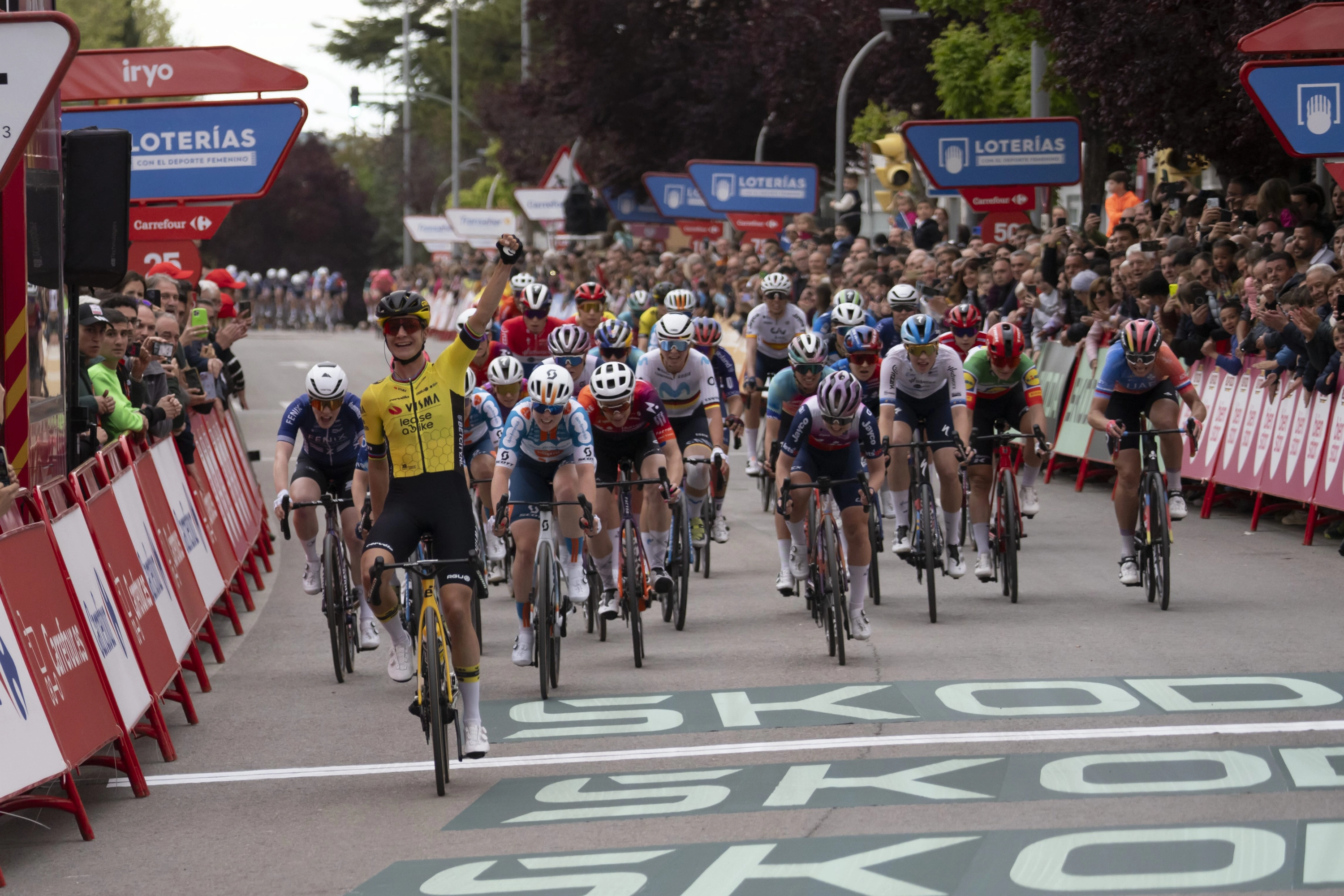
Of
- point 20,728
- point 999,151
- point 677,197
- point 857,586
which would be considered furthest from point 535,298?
point 677,197

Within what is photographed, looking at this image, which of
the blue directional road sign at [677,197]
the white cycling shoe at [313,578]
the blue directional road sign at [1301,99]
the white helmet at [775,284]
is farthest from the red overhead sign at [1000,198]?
the blue directional road sign at [677,197]

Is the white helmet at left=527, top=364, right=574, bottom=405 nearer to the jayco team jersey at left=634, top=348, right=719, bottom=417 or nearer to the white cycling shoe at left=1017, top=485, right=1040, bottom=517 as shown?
the jayco team jersey at left=634, top=348, right=719, bottom=417

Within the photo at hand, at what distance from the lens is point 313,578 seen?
12211mm

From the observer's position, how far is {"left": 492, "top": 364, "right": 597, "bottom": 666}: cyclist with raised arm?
10781 mm

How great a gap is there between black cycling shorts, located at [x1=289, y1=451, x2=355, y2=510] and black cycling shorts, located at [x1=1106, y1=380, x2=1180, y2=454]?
196 inches

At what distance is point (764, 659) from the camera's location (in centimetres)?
1145

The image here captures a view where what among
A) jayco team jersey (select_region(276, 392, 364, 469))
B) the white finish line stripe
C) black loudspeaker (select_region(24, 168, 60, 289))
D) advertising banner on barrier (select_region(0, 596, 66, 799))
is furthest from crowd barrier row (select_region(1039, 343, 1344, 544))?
advertising banner on barrier (select_region(0, 596, 66, 799))

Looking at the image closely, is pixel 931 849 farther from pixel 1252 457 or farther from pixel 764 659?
pixel 1252 457

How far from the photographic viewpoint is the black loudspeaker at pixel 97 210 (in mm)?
8711

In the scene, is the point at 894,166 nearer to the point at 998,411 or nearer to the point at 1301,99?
the point at 998,411

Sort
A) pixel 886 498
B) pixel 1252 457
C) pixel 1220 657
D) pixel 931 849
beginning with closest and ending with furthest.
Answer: pixel 931 849 → pixel 1220 657 → pixel 1252 457 → pixel 886 498

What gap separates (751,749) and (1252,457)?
8.89 meters

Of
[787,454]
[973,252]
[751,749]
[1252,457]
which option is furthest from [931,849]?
[973,252]

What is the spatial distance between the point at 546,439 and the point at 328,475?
182 centimetres
